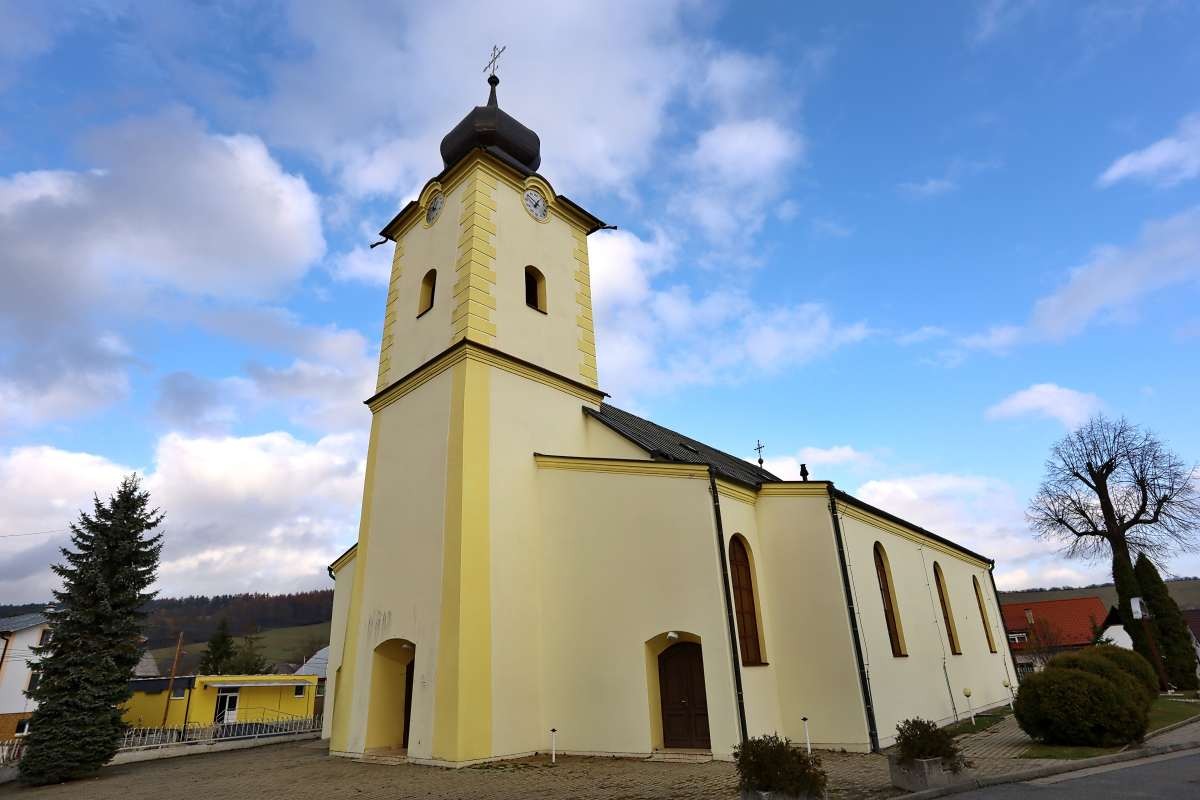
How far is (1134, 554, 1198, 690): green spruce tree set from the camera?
2469 cm

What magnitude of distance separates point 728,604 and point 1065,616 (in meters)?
56.8

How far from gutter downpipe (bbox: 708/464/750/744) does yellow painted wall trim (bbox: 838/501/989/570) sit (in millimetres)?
3642

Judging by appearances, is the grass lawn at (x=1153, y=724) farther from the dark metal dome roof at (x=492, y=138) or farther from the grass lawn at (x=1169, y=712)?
the dark metal dome roof at (x=492, y=138)

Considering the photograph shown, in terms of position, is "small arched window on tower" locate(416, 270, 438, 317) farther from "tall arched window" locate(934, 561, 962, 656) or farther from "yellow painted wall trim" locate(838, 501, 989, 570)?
"tall arched window" locate(934, 561, 962, 656)

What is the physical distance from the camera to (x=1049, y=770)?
971 centimetres

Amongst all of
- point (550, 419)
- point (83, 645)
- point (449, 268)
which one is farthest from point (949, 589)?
point (83, 645)

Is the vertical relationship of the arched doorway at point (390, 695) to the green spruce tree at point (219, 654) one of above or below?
below

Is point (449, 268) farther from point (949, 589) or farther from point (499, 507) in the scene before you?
point (949, 589)

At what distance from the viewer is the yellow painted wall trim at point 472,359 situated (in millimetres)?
14570

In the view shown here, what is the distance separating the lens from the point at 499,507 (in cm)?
1356

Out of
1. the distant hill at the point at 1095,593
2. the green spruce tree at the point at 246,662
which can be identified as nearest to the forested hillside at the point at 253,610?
the green spruce tree at the point at 246,662

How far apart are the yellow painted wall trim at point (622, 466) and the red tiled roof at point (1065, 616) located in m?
49.7

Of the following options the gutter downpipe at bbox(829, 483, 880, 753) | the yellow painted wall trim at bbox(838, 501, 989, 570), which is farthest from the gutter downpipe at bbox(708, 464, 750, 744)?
the yellow painted wall trim at bbox(838, 501, 989, 570)

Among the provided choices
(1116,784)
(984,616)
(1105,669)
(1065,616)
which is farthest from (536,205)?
(1065,616)
